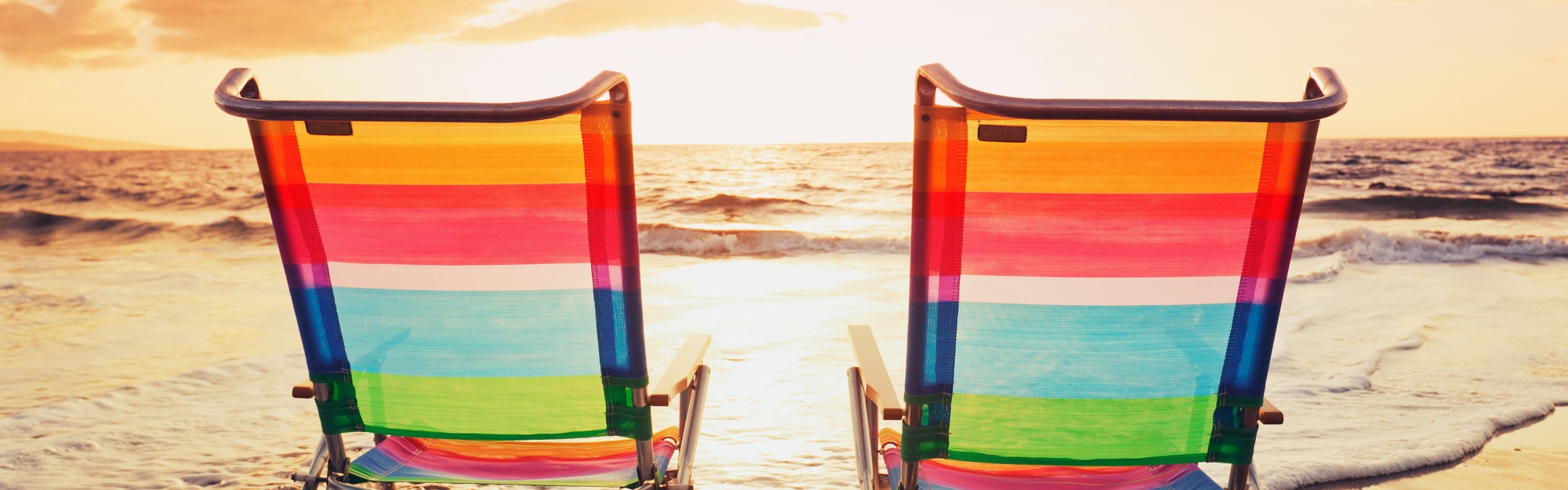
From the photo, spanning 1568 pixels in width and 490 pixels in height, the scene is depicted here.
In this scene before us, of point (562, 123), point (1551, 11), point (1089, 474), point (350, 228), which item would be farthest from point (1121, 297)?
point (1551, 11)

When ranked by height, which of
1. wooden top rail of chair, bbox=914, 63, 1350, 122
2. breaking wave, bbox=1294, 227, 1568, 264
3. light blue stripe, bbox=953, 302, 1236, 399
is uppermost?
wooden top rail of chair, bbox=914, 63, 1350, 122

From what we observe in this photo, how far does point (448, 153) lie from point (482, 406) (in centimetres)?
54

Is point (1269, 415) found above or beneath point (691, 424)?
above

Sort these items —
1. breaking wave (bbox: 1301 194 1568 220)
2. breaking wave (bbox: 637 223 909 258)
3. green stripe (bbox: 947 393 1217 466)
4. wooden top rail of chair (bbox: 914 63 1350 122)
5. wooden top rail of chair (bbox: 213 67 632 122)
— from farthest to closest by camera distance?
breaking wave (bbox: 1301 194 1568 220) < breaking wave (bbox: 637 223 909 258) < green stripe (bbox: 947 393 1217 466) < wooden top rail of chair (bbox: 213 67 632 122) < wooden top rail of chair (bbox: 914 63 1350 122)

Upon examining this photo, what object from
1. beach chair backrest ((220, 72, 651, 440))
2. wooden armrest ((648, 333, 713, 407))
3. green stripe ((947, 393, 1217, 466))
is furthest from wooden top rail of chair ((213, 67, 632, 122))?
green stripe ((947, 393, 1217, 466))

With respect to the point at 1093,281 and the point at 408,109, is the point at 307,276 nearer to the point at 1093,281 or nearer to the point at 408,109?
the point at 408,109

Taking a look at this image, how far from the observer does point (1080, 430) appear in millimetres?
1484

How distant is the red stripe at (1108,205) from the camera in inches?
50.9

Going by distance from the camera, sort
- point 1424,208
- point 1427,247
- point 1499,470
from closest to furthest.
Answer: point 1499,470
point 1427,247
point 1424,208

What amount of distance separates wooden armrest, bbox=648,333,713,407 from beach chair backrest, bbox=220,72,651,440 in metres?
0.05

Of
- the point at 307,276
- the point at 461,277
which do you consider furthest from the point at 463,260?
the point at 307,276

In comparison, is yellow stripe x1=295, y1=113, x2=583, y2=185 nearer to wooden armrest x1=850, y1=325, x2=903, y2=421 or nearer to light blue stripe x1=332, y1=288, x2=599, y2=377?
light blue stripe x1=332, y1=288, x2=599, y2=377

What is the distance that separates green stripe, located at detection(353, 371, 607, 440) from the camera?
158cm

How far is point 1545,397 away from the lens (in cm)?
358
